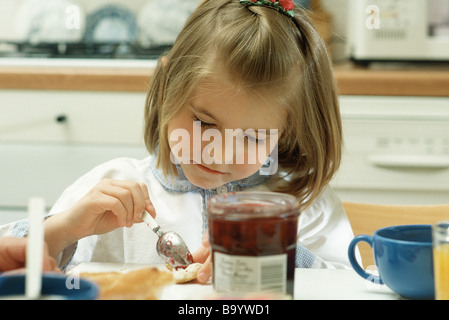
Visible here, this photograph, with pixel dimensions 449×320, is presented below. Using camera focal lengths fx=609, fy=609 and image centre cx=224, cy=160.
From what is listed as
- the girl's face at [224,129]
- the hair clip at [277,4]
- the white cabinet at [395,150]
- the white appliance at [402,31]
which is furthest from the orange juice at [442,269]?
the white appliance at [402,31]

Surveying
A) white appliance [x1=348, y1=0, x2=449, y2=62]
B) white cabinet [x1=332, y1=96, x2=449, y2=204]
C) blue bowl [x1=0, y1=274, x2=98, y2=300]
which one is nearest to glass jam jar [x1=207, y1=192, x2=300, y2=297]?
blue bowl [x1=0, y1=274, x2=98, y2=300]

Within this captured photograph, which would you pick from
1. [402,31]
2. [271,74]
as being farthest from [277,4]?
[402,31]

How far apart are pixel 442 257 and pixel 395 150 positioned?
129cm

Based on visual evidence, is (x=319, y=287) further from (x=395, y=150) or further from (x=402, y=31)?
(x=402, y=31)

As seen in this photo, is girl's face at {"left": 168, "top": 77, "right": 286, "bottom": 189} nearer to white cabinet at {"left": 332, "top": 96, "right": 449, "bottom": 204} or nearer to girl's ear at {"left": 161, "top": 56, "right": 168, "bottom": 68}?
girl's ear at {"left": 161, "top": 56, "right": 168, "bottom": 68}

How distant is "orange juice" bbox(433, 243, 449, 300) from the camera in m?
0.49

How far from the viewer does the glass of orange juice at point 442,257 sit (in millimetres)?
490

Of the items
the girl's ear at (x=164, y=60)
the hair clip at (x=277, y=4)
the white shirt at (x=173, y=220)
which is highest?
the hair clip at (x=277, y=4)

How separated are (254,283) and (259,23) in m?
0.45

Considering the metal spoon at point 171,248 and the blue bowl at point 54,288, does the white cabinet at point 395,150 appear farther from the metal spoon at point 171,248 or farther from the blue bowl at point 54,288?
the blue bowl at point 54,288

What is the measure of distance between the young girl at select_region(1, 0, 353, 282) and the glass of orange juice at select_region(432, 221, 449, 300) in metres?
0.23

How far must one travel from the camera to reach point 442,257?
1.62 ft

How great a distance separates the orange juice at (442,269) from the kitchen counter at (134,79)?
4.06 ft

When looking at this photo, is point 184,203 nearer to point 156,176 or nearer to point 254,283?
point 156,176
